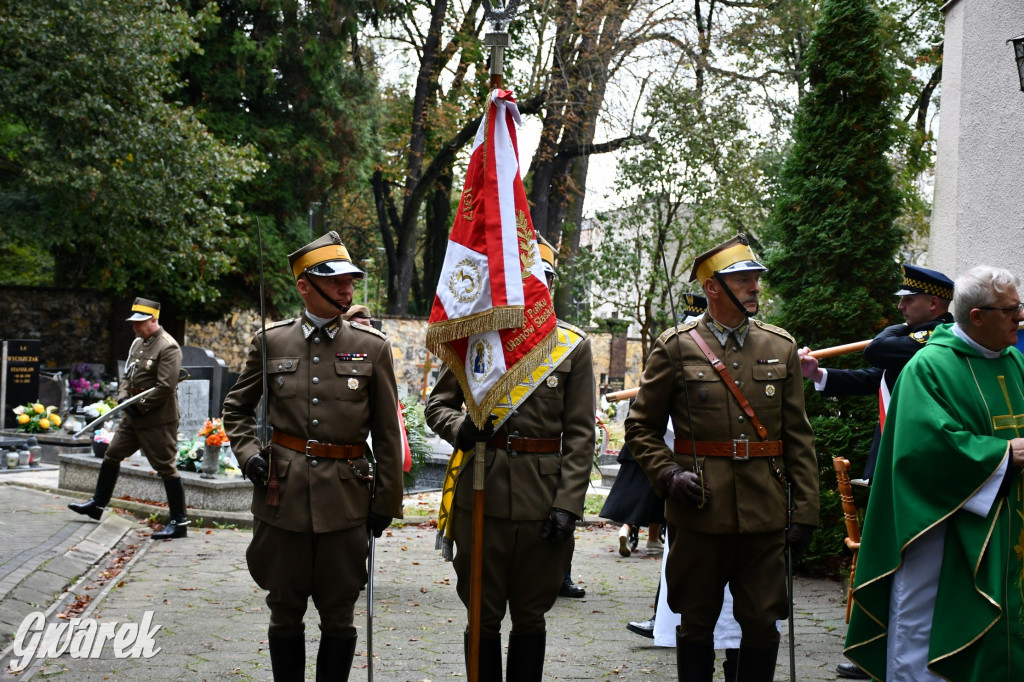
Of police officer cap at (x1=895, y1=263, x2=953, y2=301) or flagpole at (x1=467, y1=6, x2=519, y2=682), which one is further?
police officer cap at (x1=895, y1=263, x2=953, y2=301)

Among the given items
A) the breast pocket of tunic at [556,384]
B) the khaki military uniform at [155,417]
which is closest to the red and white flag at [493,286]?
the breast pocket of tunic at [556,384]

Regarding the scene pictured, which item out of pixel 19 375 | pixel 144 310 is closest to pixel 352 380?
pixel 144 310

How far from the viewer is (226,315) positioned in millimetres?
28609

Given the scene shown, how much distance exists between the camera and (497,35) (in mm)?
4582

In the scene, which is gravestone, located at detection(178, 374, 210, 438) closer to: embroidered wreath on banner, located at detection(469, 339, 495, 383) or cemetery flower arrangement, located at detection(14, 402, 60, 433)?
cemetery flower arrangement, located at detection(14, 402, 60, 433)

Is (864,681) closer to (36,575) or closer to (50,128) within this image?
(36,575)

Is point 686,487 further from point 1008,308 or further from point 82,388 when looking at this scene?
point 82,388

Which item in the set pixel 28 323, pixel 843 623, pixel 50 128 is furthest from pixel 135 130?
pixel 843 623

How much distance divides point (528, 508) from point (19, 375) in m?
16.0

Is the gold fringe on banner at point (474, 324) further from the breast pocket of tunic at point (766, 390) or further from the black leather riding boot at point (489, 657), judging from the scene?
the black leather riding boot at point (489, 657)

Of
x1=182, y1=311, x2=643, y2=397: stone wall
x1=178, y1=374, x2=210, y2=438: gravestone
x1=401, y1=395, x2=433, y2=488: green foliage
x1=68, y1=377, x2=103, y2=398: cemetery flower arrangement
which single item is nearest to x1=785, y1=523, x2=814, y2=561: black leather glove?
x1=401, y1=395, x2=433, y2=488: green foliage

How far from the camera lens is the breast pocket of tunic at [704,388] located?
475 cm

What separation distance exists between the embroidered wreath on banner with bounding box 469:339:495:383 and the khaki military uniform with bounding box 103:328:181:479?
18.9ft

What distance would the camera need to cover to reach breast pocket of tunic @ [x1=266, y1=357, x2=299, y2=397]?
4.86m
